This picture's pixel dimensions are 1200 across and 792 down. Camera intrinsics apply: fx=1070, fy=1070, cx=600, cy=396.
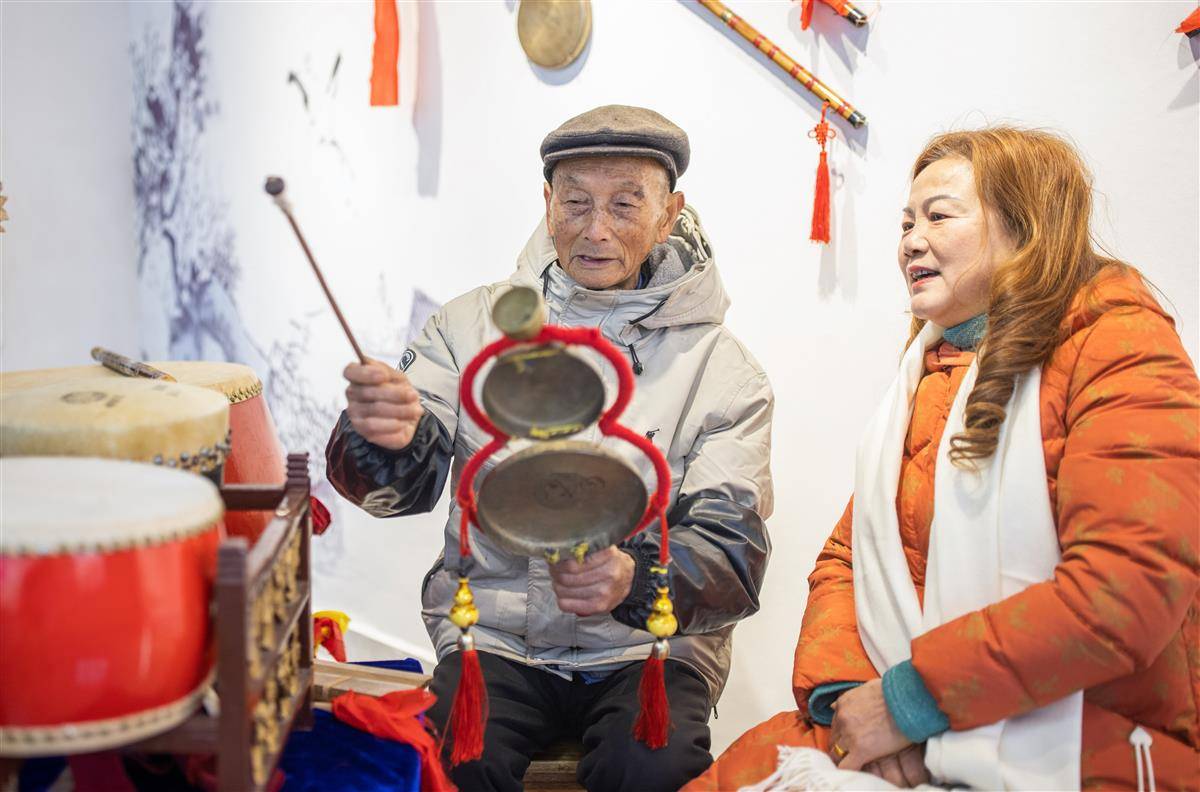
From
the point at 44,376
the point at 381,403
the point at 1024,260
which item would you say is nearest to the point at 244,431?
the point at 44,376

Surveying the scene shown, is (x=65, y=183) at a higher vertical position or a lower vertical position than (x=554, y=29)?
lower

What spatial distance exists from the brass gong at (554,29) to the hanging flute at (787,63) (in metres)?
0.33

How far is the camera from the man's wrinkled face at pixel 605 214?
5.60ft

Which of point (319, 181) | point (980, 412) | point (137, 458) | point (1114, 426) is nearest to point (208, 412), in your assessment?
point (137, 458)

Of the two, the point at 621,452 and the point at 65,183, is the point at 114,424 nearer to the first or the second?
the point at 621,452

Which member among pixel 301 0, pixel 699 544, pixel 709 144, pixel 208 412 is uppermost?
pixel 301 0

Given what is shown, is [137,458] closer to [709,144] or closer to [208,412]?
[208,412]

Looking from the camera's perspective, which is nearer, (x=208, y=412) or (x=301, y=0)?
(x=208, y=412)

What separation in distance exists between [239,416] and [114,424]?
0.61m

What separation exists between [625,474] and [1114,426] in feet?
1.99

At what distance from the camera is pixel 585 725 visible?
1.73m

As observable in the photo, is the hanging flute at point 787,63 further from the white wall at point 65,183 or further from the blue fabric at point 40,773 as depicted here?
the white wall at point 65,183

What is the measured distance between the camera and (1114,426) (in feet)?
4.26

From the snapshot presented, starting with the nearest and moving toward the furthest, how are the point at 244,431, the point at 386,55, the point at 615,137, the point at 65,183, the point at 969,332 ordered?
the point at 969,332 < the point at 615,137 < the point at 244,431 < the point at 386,55 < the point at 65,183
